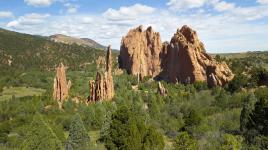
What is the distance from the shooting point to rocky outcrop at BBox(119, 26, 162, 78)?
6033 inches

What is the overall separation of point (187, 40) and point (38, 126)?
324ft

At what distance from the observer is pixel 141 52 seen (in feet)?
516

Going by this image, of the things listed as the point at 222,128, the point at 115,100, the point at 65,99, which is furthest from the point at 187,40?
the point at 222,128

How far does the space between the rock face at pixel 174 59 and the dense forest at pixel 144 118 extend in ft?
15.2

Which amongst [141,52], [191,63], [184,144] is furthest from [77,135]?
[141,52]

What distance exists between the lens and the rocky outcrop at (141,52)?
153m

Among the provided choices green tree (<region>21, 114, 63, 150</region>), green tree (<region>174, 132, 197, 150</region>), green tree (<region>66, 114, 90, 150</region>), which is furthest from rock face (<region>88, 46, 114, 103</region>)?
green tree (<region>21, 114, 63, 150</region>)

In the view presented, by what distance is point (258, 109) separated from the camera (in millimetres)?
54312

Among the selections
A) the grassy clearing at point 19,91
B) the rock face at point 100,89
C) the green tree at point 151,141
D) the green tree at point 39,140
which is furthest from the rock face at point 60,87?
the green tree at point 39,140

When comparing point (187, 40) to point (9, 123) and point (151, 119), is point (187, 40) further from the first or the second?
point (9, 123)

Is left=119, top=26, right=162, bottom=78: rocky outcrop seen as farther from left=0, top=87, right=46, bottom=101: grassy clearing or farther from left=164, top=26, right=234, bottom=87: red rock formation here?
left=0, top=87, right=46, bottom=101: grassy clearing

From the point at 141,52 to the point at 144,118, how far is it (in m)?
81.6

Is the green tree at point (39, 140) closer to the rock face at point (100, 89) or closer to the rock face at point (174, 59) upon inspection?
the rock face at point (100, 89)

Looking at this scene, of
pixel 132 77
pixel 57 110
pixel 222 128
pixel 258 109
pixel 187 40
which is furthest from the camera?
pixel 132 77
